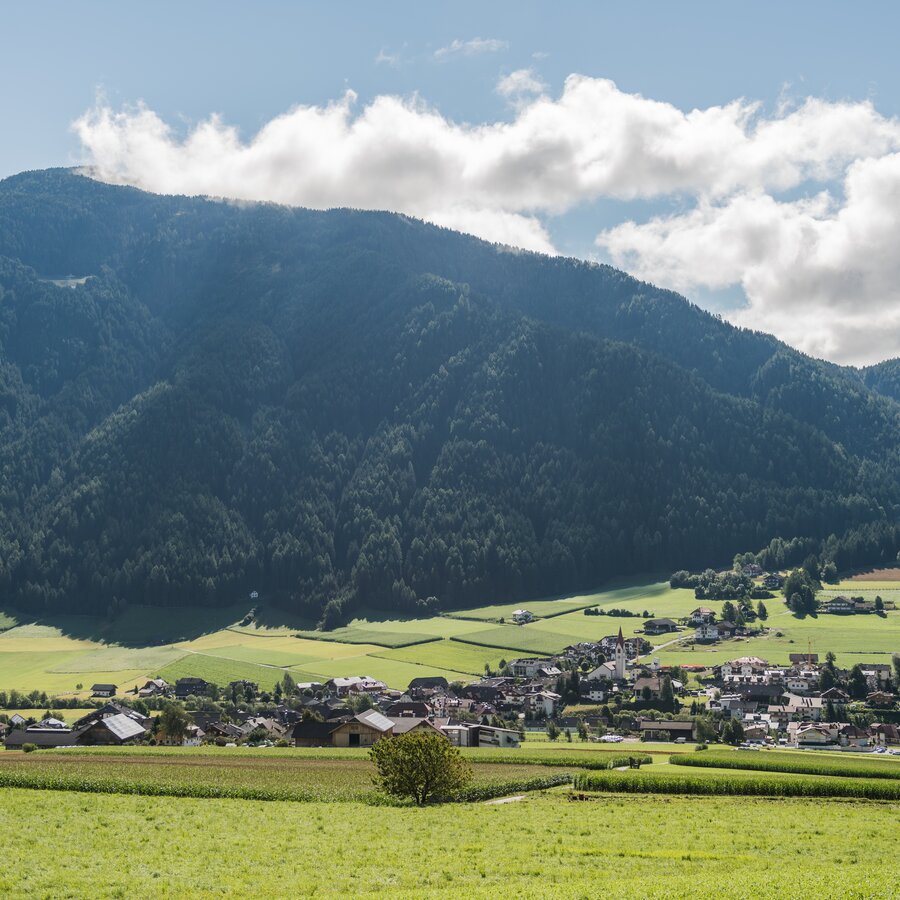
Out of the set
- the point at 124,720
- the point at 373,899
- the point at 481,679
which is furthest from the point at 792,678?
the point at 373,899

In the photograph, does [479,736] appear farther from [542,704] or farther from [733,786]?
[733,786]

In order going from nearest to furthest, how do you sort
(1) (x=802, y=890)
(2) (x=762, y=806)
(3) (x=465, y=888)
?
1. (1) (x=802, y=890)
2. (3) (x=465, y=888)
3. (2) (x=762, y=806)

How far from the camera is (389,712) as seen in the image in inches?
5807

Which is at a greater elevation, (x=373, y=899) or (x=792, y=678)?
(x=373, y=899)

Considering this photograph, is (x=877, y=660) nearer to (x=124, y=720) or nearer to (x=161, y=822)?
(x=124, y=720)

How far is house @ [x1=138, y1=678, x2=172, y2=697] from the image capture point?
589ft

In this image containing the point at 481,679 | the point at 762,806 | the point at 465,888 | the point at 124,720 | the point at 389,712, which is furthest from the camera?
the point at 481,679

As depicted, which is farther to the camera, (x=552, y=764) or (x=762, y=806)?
(x=552, y=764)

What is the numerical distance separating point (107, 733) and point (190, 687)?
56478 mm

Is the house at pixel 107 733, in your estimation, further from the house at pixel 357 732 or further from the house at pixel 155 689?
the house at pixel 155 689

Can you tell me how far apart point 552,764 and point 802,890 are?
227ft

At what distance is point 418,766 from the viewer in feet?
216

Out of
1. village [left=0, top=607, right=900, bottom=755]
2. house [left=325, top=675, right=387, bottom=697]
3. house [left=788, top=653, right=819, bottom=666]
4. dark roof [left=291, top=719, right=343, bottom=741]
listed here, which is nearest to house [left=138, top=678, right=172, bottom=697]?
village [left=0, top=607, right=900, bottom=755]

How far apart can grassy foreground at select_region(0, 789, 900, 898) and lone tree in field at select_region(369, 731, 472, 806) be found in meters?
3.90
